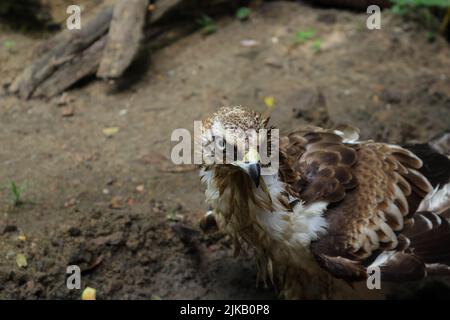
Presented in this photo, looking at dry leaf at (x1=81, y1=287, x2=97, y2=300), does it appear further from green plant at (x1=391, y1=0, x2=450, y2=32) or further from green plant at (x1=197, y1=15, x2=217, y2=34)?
green plant at (x1=391, y1=0, x2=450, y2=32)

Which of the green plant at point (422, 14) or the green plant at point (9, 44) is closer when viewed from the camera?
the green plant at point (9, 44)

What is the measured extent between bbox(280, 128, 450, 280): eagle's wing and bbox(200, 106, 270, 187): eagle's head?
487mm

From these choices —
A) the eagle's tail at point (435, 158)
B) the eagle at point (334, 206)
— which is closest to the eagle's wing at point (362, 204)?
the eagle at point (334, 206)

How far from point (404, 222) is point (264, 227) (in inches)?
42.8

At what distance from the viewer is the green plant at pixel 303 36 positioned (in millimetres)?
7750

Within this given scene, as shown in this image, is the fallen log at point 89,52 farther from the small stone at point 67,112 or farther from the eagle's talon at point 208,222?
the eagle's talon at point 208,222

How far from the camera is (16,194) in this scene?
491cm

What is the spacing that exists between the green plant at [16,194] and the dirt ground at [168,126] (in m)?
0.05

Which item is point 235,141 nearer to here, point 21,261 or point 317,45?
point 21,261

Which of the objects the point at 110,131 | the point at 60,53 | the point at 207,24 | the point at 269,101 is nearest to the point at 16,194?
the point at 110,131

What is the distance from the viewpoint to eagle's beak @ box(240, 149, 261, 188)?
354 cm

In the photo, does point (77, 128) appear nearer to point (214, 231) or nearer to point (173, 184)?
point (173, 184)

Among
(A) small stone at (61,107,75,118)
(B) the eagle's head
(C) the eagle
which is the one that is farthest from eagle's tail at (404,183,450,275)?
(A) small stone at (61,107,75,118)
